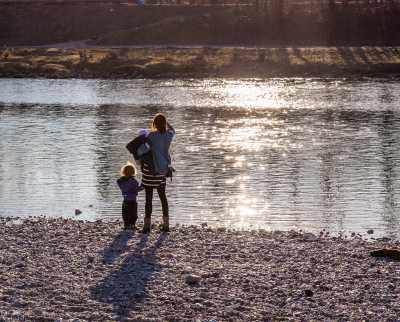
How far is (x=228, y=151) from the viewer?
2841 centimetres

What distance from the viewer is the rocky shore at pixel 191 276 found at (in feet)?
39.8

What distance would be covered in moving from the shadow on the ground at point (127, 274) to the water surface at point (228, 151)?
10.7 ft

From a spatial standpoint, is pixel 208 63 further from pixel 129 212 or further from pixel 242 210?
pixel 129 212

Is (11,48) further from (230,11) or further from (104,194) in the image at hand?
(104,194)

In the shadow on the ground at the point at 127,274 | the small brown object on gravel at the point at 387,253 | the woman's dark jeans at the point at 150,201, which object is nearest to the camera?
the shadow on the ground at the point at 127,274

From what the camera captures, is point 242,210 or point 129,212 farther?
point 242,210

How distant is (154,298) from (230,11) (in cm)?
5948

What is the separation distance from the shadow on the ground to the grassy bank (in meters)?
39.1

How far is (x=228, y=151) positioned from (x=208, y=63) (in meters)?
29.1

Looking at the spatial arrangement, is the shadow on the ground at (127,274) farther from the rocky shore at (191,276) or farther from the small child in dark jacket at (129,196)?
the small child in dark jacket at (129,196)

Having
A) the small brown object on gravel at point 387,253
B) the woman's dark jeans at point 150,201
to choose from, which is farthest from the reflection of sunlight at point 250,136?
the small brown object on gravel at point 387,253

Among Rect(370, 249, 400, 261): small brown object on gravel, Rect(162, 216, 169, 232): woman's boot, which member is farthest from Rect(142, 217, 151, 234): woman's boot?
Rect(370, 249, 400, 261): small brown object on gravel

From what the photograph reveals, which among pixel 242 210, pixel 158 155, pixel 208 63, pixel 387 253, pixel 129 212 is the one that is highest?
pixel 158 155

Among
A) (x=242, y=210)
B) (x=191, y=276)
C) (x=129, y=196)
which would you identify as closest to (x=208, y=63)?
(x=242, y=210)
